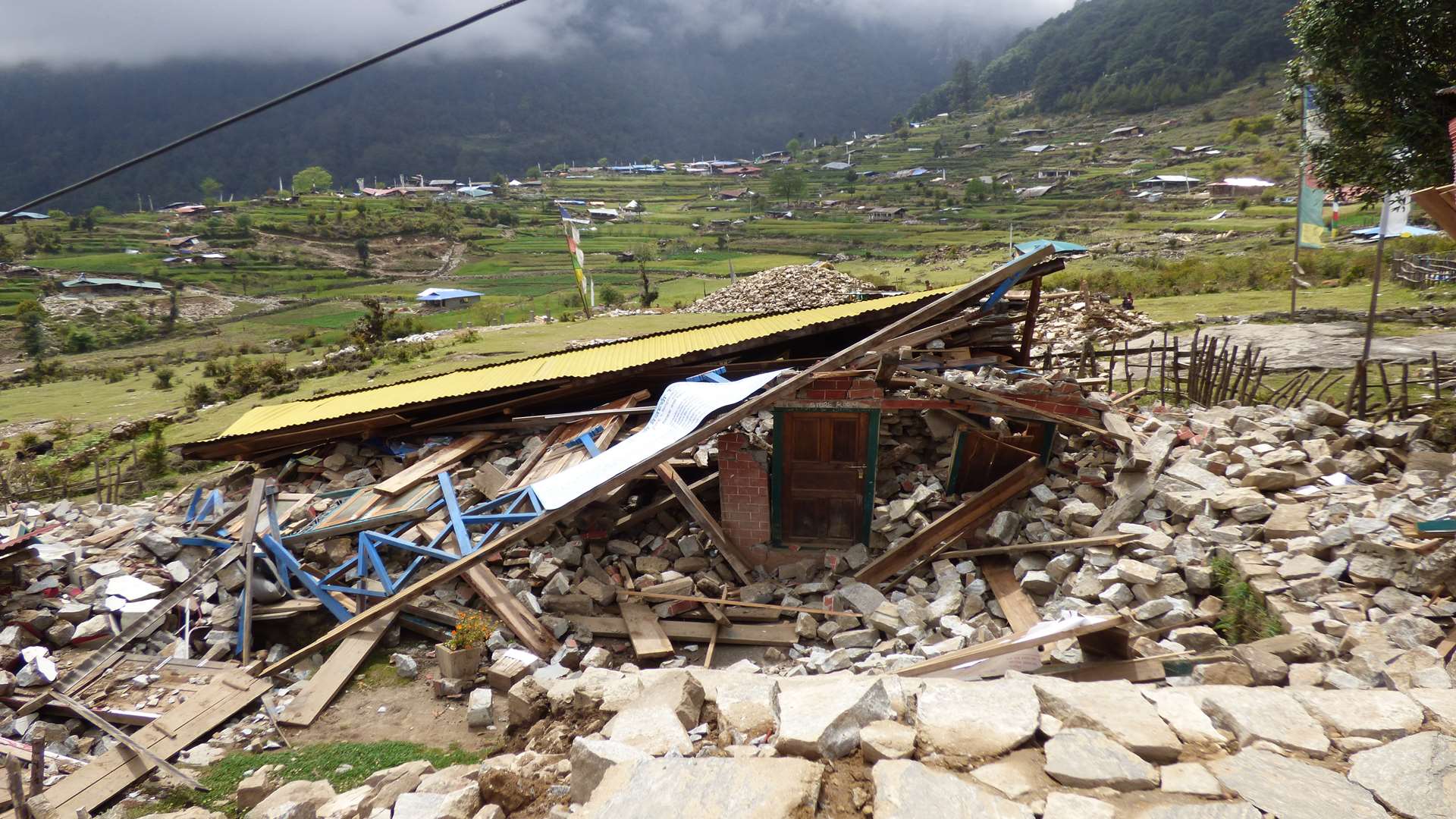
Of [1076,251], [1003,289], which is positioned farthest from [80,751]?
[1076,251]

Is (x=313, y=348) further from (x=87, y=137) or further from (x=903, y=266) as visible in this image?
(x=87, y=137)

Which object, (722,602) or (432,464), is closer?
(722,602)

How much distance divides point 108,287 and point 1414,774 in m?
75.4

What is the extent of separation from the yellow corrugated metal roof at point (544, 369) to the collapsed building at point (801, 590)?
111 millimetres

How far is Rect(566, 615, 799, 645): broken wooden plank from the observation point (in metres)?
7.30

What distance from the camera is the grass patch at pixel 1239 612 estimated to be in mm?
5629

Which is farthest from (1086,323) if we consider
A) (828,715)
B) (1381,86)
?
(828,715)

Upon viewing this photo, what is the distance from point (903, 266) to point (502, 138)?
136401mm

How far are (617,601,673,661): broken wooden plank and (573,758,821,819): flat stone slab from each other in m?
3.61

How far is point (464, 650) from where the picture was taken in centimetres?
665

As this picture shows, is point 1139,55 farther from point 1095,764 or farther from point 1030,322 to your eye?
point 1095,764

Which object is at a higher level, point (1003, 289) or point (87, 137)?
point (87, 137)

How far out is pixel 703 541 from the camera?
8.45 metres

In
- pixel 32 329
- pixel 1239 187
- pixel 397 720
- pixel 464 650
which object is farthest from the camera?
pixel 1239 187
